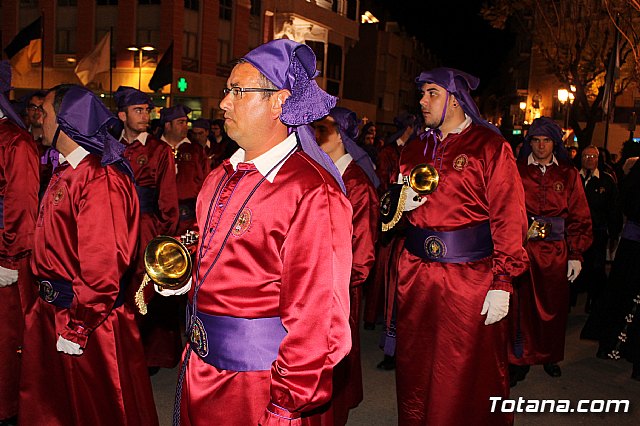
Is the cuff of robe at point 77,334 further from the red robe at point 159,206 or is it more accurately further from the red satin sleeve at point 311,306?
the red robe at point 159,206

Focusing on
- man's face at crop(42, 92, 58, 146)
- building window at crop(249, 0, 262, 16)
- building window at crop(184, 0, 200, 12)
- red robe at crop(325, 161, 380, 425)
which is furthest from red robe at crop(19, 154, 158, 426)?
building window at crop(249, 0, 262, 16)

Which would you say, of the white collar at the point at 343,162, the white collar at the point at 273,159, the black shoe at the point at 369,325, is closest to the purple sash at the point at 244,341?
the white collar at the point at 273,159

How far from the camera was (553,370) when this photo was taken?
680cm

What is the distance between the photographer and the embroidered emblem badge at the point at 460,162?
181 inches

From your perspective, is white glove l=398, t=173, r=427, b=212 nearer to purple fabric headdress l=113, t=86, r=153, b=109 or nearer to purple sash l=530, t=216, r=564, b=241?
purple sash l=530, t=216, r=564, b=241

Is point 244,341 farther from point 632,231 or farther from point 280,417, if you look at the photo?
point 632,231

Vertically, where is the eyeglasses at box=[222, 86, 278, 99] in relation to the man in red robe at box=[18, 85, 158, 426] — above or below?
above

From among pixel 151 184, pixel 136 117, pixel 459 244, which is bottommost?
pixel 459 244

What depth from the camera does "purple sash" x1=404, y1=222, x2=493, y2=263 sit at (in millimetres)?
4574

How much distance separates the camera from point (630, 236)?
7.03 m

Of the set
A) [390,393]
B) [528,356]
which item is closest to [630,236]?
[528,356]

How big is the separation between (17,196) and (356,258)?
2.51 meters

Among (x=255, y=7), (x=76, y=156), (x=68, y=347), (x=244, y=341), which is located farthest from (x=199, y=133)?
(x=255, y=7)

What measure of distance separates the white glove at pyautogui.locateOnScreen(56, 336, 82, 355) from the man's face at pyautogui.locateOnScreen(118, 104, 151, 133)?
3.40m
